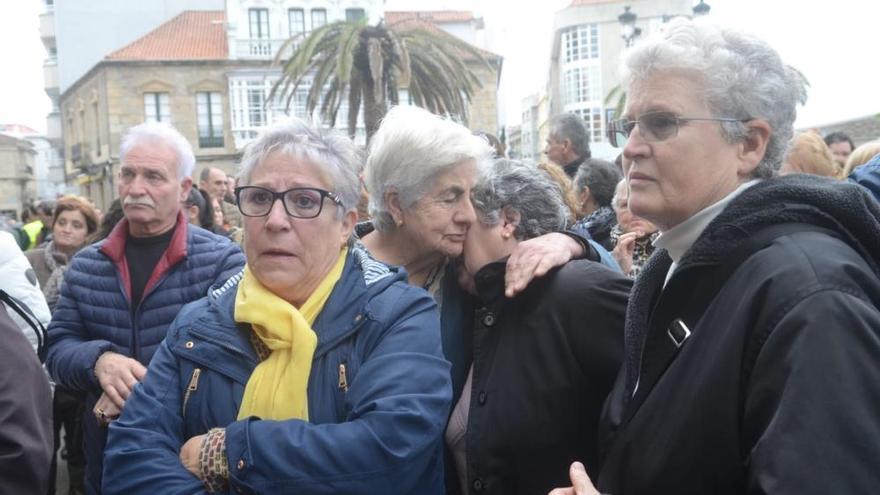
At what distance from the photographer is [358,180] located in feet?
8.36

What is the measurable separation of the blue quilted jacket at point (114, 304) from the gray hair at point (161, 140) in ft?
1.26

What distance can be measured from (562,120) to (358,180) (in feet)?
16.9

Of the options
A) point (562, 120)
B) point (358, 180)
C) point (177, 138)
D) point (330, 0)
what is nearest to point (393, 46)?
point (562, 120)

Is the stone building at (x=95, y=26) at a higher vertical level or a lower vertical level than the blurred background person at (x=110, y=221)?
higher

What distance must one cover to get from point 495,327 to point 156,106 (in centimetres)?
4154

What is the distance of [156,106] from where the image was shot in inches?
1598

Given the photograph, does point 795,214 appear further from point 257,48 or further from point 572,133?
point 257,48

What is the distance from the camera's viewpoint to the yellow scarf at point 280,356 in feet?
7.15

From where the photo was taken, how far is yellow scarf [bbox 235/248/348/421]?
2.18m

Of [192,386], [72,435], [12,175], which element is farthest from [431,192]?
[12,175]

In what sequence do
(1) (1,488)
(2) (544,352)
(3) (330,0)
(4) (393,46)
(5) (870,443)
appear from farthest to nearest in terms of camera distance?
1. (3) (330,0)
2. (4) (393,46)
3. (2) (544,352)
4. (1) (1,488)
5. (5) (870,443)

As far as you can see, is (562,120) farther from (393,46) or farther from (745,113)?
(393,46)

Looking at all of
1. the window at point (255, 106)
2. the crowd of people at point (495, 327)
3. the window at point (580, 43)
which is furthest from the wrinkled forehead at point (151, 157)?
the window at point (580, 43)

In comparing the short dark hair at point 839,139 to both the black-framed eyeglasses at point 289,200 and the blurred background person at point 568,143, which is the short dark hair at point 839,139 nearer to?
the blurred background person at point 568,143
